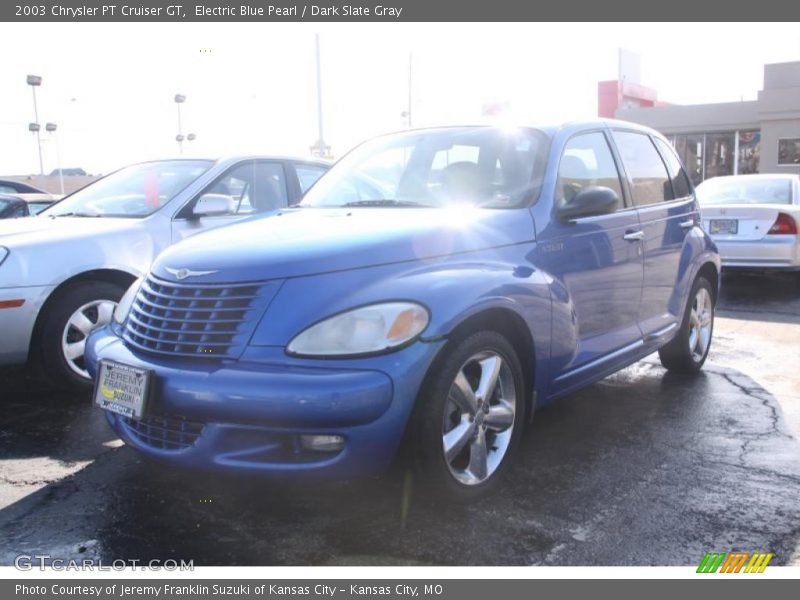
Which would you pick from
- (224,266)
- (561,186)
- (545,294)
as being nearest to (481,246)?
(545,294)

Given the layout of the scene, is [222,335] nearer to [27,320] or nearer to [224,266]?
[224,266]

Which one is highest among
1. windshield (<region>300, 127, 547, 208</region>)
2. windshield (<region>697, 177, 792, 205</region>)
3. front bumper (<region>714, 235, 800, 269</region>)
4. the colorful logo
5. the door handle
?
windshield (<region>300, 127, 547, 208</region>)

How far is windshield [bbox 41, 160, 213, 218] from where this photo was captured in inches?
221

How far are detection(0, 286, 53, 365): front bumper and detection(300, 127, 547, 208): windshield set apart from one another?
1.80 m

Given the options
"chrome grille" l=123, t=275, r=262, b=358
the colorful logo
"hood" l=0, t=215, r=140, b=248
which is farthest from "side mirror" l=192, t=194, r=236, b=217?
the colorful logo

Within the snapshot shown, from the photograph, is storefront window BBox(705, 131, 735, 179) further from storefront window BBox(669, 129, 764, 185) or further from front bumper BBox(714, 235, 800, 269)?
front bumper BBox(714, 235, 800, 269)

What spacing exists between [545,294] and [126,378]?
1.93 meters

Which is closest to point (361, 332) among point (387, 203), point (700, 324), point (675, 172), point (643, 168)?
point (387, 203)

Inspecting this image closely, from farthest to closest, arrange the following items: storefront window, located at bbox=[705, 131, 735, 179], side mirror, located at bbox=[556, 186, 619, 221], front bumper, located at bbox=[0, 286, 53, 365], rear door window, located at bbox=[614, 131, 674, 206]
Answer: storefront window, located at bbox=[705, 131, 735, 179] < rear door window, located at bbox=[614, 131, 674, 206] < front bumper, located at bbox=[0, 286, 53, 365] < side mirror, located at bbox=[556, 186, 619, 221]

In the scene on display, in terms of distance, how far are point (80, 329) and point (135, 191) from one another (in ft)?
4.39

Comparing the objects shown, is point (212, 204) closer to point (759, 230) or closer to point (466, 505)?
point (466, 505)

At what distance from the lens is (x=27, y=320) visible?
4680mm

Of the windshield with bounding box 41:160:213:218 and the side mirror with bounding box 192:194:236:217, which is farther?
the windshield with bounding box 41:160:213:218
